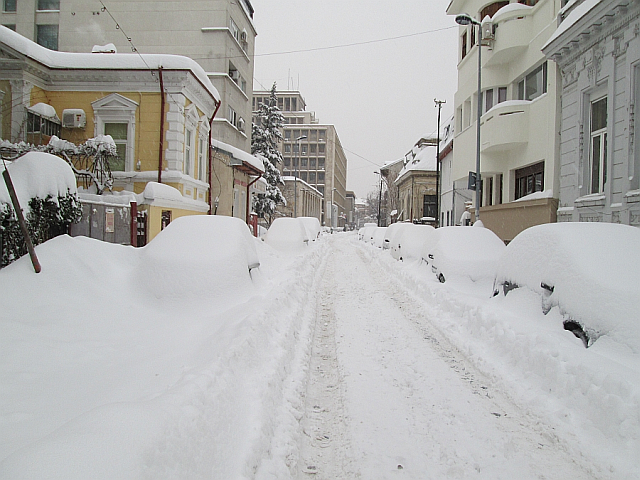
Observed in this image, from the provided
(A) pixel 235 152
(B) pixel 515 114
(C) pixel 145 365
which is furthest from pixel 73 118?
(B) pixel 515 114

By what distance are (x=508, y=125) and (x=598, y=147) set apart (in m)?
6.51

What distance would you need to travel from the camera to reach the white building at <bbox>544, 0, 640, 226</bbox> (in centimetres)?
966

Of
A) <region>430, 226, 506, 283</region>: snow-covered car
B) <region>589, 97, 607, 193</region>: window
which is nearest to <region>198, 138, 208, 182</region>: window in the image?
<region>430, 226, 506, 283</region>: snow-covered car

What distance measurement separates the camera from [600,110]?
11352 mm

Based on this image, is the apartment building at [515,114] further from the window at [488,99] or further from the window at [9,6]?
the window at [9,6]

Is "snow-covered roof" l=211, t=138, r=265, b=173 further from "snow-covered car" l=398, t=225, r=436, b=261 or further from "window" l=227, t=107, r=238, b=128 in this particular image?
"snow-covered car" l=398, t=225, r=436, b=261

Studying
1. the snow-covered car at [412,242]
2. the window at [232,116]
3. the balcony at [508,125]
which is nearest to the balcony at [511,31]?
the balcony at [508,125]

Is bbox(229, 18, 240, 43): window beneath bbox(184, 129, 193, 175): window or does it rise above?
above

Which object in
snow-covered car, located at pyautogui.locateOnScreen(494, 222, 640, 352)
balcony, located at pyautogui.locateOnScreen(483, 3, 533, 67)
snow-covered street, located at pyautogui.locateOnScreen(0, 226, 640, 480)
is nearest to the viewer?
snow-covered street, located at pyautogui.locateOnScreen(0, 226, 640, 480)

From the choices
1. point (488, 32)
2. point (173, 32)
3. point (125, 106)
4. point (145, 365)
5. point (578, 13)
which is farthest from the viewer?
point (173, 32)

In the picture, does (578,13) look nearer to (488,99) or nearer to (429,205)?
(488,99)

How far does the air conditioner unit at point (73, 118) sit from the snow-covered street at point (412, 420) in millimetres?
13283

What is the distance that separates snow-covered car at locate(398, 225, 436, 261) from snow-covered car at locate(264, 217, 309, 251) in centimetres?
422

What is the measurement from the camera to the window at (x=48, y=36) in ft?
71.4
